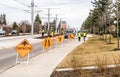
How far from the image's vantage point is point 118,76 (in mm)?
→ 12602

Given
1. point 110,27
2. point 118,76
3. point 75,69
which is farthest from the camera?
point 110,27

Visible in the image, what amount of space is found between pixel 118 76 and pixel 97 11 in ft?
302

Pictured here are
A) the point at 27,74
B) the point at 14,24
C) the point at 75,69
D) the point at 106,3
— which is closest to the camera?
the point at 75,69

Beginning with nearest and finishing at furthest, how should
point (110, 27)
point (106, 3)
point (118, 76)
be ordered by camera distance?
1. point (118, 76)
2. point (110, 27)
3. point (106, 3)

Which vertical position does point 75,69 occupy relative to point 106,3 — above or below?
below

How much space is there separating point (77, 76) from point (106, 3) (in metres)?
89.3

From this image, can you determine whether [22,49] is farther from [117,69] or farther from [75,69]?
[117,69]

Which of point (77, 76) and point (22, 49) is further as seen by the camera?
point (22, 49)

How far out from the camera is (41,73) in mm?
15703

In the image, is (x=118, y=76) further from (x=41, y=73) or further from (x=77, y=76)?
(x=41, y=73)

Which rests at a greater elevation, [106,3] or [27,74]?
[106,3]

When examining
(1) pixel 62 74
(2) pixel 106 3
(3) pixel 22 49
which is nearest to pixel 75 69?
(1) pixel 62 74

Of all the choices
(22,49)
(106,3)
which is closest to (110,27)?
(106,3)

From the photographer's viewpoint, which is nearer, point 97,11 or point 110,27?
point 110,27
